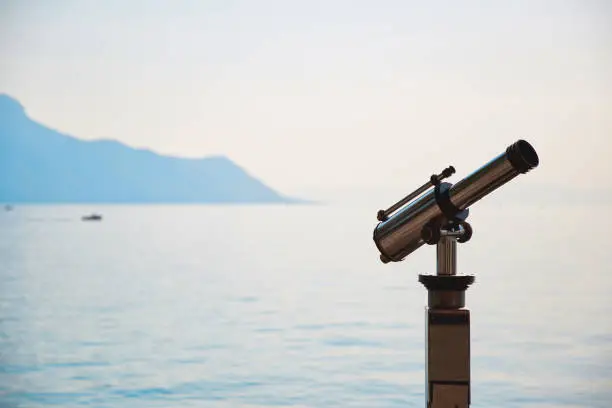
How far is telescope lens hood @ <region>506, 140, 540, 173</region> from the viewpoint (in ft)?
5.62

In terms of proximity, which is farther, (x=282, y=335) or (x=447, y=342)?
(x=282, y=335)

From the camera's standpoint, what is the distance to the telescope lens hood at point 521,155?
1.71 meters

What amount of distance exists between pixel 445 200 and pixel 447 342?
0.24 metres

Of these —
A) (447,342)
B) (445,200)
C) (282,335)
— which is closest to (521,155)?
(445,200)

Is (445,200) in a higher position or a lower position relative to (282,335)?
lower

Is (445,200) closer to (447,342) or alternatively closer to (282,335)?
(447,342)

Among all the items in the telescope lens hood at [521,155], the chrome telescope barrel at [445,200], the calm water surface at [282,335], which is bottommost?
the chrome telescope barrel at [445,200]

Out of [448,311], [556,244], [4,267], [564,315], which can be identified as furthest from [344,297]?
[556,244]

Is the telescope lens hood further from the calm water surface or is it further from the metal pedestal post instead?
the calm water surface

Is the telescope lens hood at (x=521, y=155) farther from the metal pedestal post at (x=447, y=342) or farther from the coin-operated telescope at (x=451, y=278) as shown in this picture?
the metal pedestal post at (x=447, y=342)

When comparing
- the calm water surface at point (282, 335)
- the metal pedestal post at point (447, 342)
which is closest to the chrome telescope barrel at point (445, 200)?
the metal pedestal post at point (447, 342)

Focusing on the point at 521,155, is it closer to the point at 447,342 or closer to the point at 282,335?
the point at 447,342

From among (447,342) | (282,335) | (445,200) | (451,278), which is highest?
(282,335)

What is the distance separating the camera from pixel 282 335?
646 centimetres
